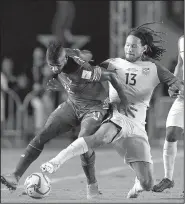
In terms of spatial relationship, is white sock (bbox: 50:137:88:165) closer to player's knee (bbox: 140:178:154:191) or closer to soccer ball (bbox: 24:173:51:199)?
soccer ball (bbox: 24:173:51:199)

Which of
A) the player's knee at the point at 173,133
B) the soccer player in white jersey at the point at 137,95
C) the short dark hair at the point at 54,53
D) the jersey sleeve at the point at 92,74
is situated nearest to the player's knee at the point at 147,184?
the soccer player in white jersey at the point at 137,95

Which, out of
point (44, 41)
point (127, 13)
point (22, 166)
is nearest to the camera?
point (22, 166)

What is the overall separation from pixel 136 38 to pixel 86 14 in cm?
1401

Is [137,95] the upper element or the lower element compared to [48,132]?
upper

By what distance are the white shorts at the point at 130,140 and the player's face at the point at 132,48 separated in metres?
0.59

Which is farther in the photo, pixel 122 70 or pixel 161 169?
pixel 161 169

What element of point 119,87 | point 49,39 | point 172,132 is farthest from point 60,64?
point 49,39

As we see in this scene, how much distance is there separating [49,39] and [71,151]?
1366 centimetres

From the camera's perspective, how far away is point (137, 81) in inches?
344

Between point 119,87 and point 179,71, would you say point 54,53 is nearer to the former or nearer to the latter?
point 119,87

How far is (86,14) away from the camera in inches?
894

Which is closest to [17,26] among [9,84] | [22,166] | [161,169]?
[9,84]

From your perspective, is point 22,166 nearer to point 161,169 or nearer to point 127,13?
point 161,169

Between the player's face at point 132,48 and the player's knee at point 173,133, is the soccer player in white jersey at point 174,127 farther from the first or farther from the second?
the player's face at point 132,48
